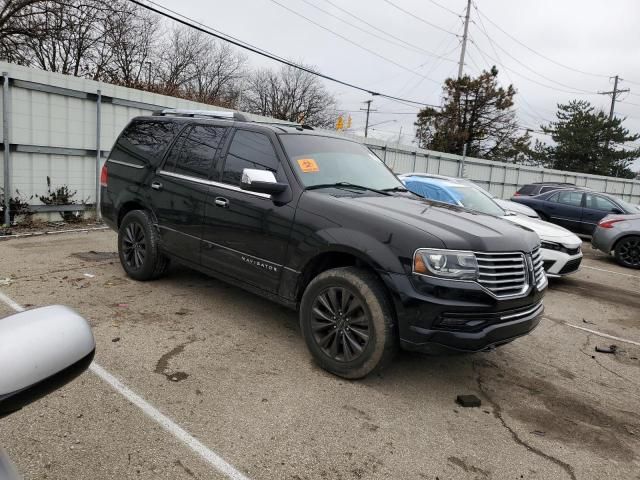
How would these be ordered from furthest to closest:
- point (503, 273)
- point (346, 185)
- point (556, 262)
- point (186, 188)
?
point (556, 262), point (186, 188), point (346, 185), point (503, 273)

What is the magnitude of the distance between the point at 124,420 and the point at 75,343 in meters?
2.13

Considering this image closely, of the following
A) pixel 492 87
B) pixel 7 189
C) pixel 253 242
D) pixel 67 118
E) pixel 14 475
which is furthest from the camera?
pixel 492 87

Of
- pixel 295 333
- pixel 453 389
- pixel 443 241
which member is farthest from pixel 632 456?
pixel 295 333

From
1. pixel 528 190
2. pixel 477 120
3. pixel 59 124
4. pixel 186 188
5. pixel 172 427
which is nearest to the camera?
pixel 172 427

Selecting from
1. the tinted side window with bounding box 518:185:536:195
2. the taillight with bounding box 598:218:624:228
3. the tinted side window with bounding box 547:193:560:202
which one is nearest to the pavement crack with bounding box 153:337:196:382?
the taillight with bounding box 598:218:624:228

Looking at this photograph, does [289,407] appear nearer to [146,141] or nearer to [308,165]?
[308,165]

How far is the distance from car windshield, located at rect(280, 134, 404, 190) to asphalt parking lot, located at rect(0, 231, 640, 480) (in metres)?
1.51

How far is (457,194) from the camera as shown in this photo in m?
8.33

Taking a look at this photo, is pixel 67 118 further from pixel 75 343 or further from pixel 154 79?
pixel 154 79

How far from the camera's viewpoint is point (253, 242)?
415cm

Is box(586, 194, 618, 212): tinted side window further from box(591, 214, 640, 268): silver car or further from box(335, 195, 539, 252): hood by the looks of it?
box(335, 195, 539, 252): hood

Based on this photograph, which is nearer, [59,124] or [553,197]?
[59,124]

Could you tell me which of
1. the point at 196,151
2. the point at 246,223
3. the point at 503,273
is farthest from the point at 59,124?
the point at 503,273

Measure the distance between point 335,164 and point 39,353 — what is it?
3.72 meters
